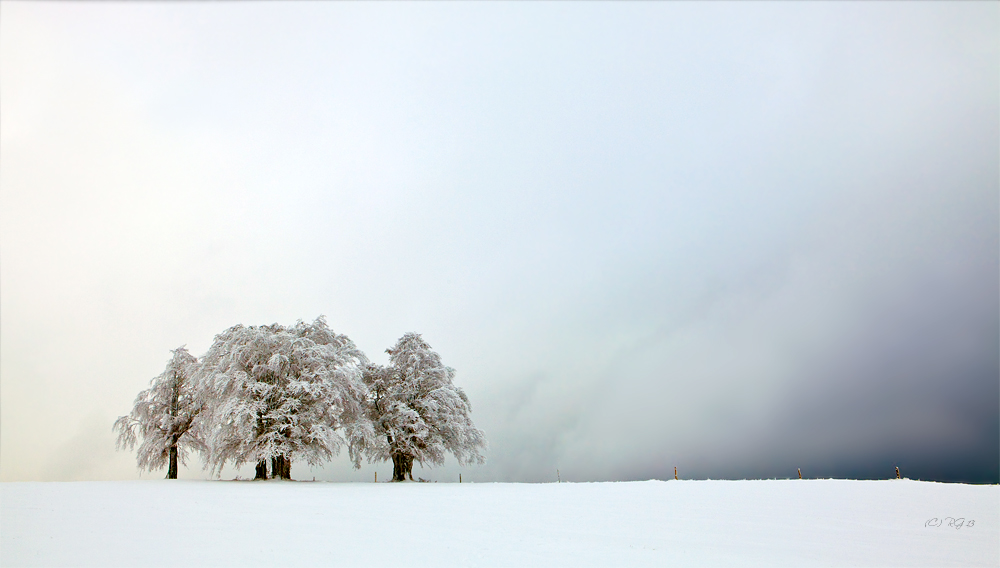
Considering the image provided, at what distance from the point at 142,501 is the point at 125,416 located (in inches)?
841

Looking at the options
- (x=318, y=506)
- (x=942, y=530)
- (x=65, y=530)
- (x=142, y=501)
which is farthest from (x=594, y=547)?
(x=142, y=501)

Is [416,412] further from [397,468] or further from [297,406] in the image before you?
[297,406]

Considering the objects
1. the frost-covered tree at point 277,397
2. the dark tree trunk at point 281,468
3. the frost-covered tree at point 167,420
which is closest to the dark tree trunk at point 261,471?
the frost-covered tree at point 277,397

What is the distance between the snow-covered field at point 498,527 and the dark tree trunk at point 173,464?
40.4 ft

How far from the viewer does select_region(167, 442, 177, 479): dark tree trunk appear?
3591cm

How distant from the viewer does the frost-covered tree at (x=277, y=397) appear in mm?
30312

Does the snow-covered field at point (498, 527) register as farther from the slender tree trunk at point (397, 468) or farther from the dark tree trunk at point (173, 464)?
the slender tree trunk at point (397, 468)

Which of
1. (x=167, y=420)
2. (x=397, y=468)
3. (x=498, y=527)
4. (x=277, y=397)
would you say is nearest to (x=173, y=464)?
(x=167, y=420)

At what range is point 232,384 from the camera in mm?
32000

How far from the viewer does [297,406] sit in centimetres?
3228

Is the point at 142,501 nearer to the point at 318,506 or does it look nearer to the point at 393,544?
the point at 318,506

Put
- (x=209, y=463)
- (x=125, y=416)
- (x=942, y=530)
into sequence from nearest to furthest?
1. (x=942, y=530)
2. (x=209, y=463)
3. (x=125, y=416)

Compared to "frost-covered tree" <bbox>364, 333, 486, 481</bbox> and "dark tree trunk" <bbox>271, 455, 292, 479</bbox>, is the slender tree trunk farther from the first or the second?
"dark tree trunk" <bbox>271, 455, 292, 479</bbox>

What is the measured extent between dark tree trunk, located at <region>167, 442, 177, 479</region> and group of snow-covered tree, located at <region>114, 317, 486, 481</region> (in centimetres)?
6
